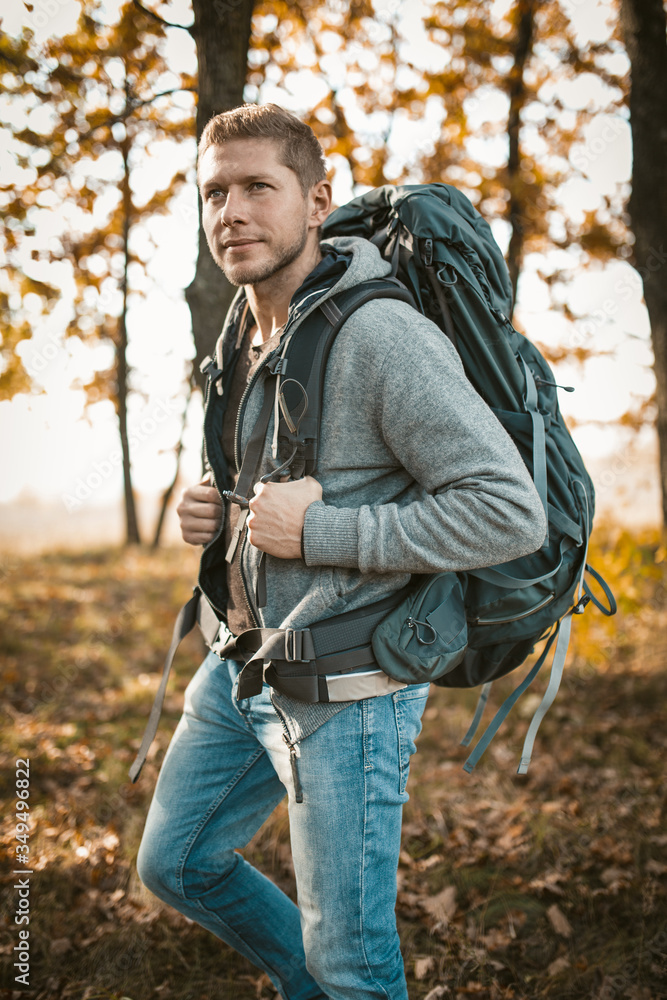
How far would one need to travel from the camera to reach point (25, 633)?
706 centimetres

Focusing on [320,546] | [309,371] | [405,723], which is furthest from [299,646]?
[309,371]

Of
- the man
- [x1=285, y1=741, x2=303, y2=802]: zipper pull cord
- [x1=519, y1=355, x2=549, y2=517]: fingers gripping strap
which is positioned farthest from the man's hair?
[x1=285, y1=741, x2=303, y2=802]: zipper pull cord

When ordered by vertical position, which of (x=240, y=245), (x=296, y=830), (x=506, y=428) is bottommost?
(x=296, y=830)

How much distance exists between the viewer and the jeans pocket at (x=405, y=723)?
1.77 metres

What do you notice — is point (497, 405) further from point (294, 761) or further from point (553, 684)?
point (294, 761)

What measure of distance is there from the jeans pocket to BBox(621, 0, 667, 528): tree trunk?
194 inches

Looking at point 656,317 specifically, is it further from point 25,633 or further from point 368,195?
point 25,633

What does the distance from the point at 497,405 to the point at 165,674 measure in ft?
4.84

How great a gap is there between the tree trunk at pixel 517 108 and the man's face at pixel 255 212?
538 centimetres

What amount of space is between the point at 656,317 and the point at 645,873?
4.33 meters

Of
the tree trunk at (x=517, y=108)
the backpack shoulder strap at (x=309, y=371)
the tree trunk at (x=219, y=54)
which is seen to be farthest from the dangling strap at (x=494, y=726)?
the tree trunk at (x=517, y=108)

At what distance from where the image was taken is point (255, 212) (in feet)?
6.46

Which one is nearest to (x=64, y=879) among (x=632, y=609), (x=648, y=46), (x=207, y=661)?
(x=207, y=661)

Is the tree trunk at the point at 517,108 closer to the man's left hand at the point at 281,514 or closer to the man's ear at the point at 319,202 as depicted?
the man's ear at the point at 319,202
